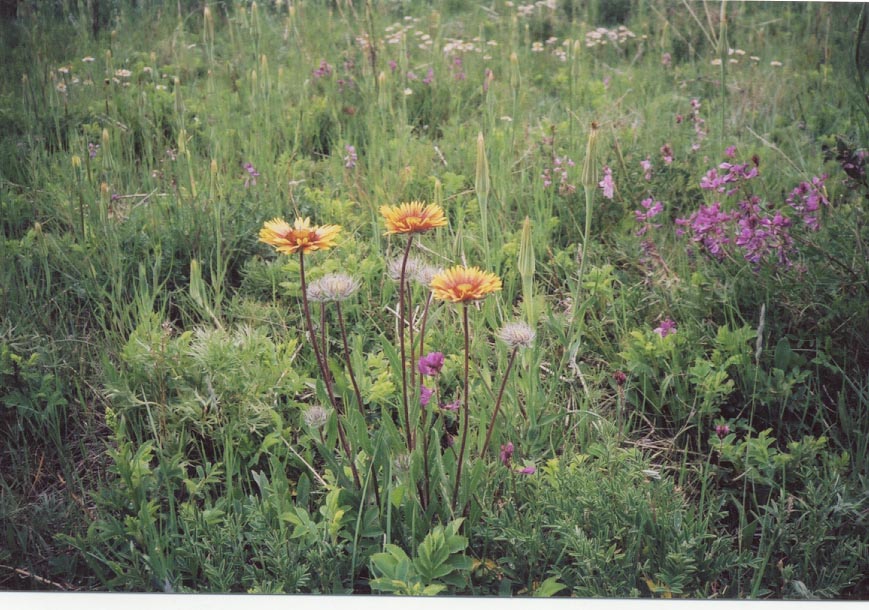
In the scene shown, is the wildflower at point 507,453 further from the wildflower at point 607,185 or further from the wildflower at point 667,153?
the wildflower at point 667,153

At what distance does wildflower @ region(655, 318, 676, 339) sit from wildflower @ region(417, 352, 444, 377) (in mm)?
423

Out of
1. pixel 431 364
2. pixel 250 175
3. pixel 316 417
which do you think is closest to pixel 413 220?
pixel 431 364

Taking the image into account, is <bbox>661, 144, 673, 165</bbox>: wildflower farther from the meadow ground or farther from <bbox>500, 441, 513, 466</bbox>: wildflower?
<bbox>500, 441, 513, 466</bbox>: wildflower

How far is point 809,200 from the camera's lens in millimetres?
1494

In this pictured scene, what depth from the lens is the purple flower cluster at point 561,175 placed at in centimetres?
154

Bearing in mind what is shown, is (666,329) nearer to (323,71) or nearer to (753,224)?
(753,224)

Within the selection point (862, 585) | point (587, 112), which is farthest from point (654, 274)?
point (862, 585)

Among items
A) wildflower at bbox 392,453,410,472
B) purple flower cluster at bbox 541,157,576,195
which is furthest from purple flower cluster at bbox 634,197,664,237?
wildflower at bbox 392,453,410,472

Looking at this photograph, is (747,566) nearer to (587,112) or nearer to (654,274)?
(654,274)

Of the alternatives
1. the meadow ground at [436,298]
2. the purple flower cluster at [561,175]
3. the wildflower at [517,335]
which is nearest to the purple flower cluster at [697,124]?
the meadow ground at [436,298]

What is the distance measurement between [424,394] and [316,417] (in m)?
0.18

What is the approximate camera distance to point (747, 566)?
1260 mm

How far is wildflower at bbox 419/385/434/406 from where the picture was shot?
125 cm

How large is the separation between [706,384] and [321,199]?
78 cm
